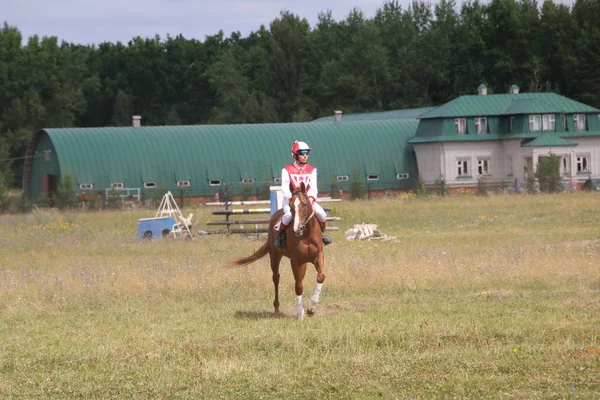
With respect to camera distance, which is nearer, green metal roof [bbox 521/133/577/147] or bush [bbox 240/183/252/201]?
bush [bbox 240/183/252/201]

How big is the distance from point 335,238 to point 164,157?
33.7 meters

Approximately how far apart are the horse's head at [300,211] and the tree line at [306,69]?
76254 mm

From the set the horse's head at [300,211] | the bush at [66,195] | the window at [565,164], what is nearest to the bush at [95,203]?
the bush at [66,195]

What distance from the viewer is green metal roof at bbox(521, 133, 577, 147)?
68750 millimetres

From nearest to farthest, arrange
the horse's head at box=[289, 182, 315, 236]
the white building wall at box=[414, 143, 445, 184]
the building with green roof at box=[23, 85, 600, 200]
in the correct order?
the horse's head at box=[289, 182, 315, 236]
the building with green roof at box=[23, 85, 600, 200]
the white building wall at box=[414, 143, 445, 184]

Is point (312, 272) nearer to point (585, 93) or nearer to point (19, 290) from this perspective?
point (19, 290)

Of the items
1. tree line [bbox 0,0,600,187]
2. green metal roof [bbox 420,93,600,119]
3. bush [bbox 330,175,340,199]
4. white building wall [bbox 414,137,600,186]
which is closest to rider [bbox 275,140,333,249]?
bush [bbox 330,175,340,199]

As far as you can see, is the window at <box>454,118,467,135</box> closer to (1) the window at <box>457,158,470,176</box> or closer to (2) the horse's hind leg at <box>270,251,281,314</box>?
(1) the window at <box>457,158,470,176</box>

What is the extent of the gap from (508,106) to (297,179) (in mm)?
57706

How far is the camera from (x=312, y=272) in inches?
906

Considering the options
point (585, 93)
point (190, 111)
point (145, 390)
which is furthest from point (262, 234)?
point (190, 111)

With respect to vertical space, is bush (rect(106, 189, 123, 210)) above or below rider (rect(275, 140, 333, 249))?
below

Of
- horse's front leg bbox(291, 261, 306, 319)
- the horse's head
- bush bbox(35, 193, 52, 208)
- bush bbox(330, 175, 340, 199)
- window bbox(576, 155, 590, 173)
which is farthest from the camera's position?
window bbox(576, 155, 590, 173)

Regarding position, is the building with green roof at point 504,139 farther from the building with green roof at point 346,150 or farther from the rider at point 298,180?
the rider at point 298,180
